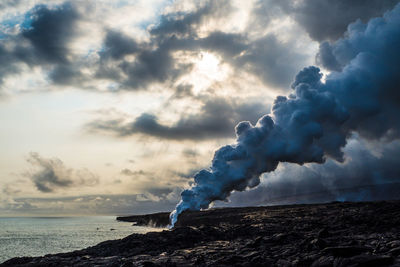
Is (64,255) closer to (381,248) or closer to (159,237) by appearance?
(159,237)

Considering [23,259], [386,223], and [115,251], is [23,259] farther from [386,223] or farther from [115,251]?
[386,223]

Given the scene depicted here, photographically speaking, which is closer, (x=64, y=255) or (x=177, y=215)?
(x=64, y=255)

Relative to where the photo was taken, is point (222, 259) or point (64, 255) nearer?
point (222, 259)

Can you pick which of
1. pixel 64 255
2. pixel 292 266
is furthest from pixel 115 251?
pixel 292 266

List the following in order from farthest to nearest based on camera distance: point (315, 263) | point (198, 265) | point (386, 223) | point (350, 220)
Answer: point (350, 220)
point (386, 223)
point (198, 265)
point (315, 263)

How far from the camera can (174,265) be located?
902 inches

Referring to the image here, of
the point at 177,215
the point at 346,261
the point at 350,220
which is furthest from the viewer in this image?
the point at 177,215

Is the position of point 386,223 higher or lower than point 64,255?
higher

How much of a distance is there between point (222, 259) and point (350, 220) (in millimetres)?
23274

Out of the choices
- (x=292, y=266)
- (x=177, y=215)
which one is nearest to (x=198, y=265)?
(x=292, y=266)

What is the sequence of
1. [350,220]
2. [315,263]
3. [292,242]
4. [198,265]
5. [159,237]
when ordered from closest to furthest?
[315,263] < [198,265] < [292,242] < [159,237] < [350,220]

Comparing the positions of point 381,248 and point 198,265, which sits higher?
point 381,248

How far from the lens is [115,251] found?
32500 mm

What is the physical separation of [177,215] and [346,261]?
250ft
